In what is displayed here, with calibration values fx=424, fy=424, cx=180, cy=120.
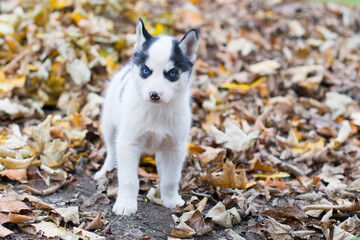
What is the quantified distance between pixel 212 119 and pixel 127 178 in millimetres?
2391

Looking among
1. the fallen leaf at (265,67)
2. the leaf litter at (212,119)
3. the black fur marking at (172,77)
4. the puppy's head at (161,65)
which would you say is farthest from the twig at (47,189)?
the fallen leaf at (265,67)

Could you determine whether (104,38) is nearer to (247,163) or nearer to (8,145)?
(8,145)

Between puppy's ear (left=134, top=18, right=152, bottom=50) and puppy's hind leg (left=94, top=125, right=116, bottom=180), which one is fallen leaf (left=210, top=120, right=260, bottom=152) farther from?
puppy's ear (left=134, top=18, right=152, bottom=50)

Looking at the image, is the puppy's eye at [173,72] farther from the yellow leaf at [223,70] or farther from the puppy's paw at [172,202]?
the yellow leaf at [223,70]

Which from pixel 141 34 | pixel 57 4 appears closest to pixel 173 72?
pixel 141 34

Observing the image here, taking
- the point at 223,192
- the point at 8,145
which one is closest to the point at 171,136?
the point at 223,192

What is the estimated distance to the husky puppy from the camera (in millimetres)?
3680

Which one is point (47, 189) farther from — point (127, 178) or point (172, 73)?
point (172, 73)

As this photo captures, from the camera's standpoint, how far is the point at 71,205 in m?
3.90

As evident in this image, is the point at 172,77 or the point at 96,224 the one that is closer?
the point at 96,224

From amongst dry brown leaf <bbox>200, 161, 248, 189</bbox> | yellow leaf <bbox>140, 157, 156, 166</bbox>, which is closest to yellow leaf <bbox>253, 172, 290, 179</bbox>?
dry brown leaf <bbox>200, 161, 248, 189</bbox>

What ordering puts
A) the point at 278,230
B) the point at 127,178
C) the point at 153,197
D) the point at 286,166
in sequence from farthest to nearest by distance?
the point at 286,166 → the point at 153,197 → the point at 127,178 → the point at 278,230

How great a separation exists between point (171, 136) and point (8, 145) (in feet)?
6.16

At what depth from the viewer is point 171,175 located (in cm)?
410
